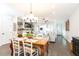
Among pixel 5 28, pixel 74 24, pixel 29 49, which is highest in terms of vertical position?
pixel 74 24

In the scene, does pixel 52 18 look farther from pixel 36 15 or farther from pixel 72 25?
pixel 72 25

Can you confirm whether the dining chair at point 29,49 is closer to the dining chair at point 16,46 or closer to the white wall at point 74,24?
the dining chair at point 16,46

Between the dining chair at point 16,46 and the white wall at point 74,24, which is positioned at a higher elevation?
the white wall at point 74,24

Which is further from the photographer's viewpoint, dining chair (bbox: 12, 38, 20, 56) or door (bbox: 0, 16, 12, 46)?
A: door (bbox: 0, 16, 12, 46)

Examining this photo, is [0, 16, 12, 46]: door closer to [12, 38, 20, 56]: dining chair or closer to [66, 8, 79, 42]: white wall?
[12, 38, 20, 56]: dining chair

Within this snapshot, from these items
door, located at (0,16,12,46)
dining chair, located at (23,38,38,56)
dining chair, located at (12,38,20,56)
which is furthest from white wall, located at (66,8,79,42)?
door, located at (0,16,12,46)

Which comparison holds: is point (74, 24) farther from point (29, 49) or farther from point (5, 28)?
point (5, 28)

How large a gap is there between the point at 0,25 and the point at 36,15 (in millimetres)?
2022

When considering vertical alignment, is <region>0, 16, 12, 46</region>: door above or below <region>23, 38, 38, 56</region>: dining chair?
above

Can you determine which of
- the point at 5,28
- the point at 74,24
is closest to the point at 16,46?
the point at 5,28

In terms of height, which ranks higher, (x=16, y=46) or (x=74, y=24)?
(x=74, y=24)

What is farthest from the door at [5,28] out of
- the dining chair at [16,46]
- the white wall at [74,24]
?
the white wall at [74,24]

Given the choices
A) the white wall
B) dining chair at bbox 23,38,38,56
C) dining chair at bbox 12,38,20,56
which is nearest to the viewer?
dining chair at bbox 23,38,38,56

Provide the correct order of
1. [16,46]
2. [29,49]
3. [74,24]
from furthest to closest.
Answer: [74,24] → [16,46] → [29,49]
